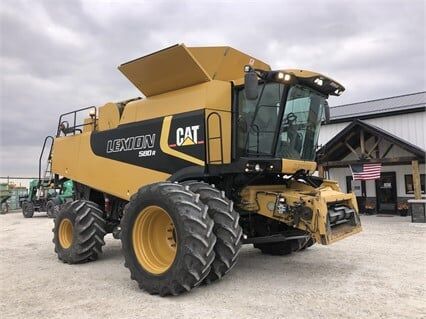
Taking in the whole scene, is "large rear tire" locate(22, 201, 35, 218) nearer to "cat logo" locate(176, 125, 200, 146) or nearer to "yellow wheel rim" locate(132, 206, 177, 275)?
"cat logo" locate(176, 125, 200, 146)

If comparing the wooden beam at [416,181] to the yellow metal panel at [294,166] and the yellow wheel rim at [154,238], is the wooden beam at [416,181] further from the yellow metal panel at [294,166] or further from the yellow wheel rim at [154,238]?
the yellow wheel rim at [154,238]

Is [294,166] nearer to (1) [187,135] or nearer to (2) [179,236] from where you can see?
(1) [187,135]

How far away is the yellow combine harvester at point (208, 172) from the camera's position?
5840 millimetres

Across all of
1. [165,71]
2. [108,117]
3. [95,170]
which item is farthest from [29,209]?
[165,71]

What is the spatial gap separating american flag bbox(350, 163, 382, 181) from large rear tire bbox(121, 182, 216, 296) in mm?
13103

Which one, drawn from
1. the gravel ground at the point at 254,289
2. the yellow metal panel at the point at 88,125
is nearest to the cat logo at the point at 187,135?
the gravel ground at the point at 254,289

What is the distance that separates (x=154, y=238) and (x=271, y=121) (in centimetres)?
261

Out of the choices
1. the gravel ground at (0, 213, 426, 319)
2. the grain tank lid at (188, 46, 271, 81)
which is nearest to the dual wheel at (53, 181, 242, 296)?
the gravel ground at (0, 213, 426, 319)

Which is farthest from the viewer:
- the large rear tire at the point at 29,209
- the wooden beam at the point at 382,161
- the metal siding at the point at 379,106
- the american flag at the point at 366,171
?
the large rear tire at the point at 29,209

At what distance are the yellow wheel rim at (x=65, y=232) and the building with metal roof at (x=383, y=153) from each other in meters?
11.4

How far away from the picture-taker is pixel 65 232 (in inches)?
353

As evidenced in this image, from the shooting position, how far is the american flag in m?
17.4

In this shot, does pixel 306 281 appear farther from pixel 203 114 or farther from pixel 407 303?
pixel 203 114

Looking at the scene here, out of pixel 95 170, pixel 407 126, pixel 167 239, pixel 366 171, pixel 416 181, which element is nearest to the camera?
pixel 167 239
